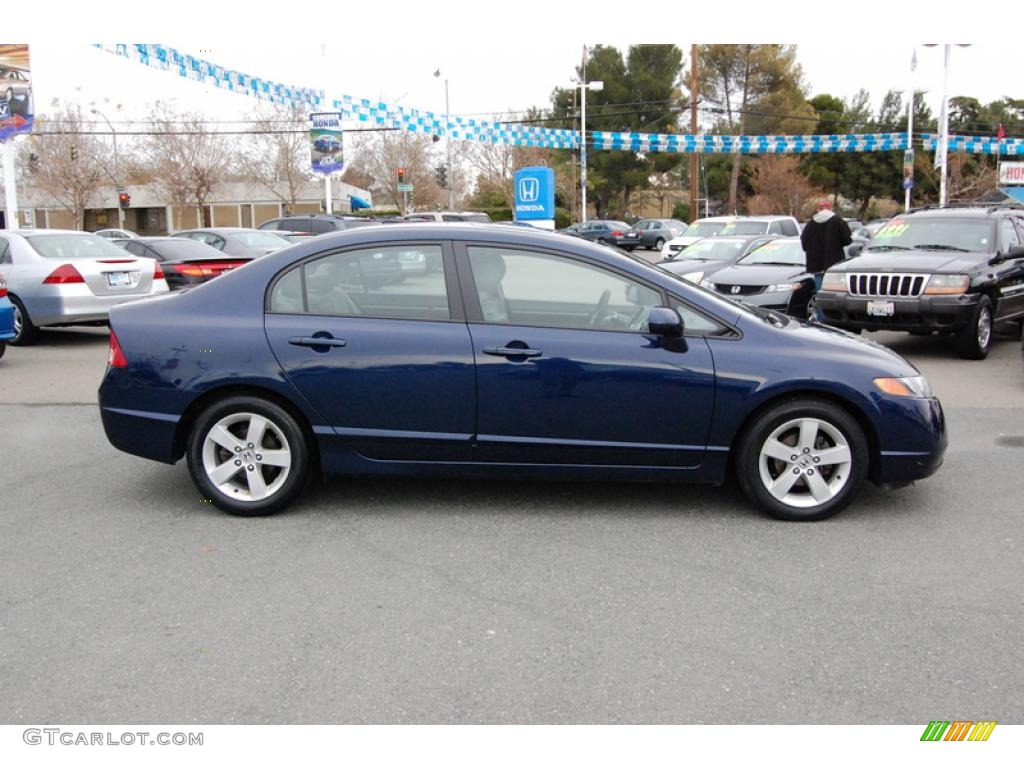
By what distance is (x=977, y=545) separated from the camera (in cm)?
484

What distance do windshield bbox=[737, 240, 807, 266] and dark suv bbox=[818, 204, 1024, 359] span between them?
180 cm

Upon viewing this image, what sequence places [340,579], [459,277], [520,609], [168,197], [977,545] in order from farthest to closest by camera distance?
1. [168,197]
2. [459,277]
3. [977,545]
4. [340,579]
5. [520,609]

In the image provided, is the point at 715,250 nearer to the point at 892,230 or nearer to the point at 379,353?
the point at 892,230

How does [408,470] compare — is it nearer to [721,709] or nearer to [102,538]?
[102,538]

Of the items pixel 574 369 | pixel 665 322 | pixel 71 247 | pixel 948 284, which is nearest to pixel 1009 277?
pixel 948 284

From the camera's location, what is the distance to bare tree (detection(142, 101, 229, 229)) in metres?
54.4

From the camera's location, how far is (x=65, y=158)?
180 ft

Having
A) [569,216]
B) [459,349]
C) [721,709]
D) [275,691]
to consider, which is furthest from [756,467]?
[569,216]

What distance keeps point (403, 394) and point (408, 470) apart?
45 cm

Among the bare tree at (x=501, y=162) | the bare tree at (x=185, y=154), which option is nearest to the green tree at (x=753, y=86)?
the bare tree at (x=501, y=162)

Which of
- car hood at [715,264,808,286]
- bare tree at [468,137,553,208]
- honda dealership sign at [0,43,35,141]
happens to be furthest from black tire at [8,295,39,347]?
bare tree at [468,137,553,208]

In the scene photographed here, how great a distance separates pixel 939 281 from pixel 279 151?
50949 millimetres

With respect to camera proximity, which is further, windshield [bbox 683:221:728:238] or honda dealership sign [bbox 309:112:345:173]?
honda dealership sign [bbox 309:112:345:173]
